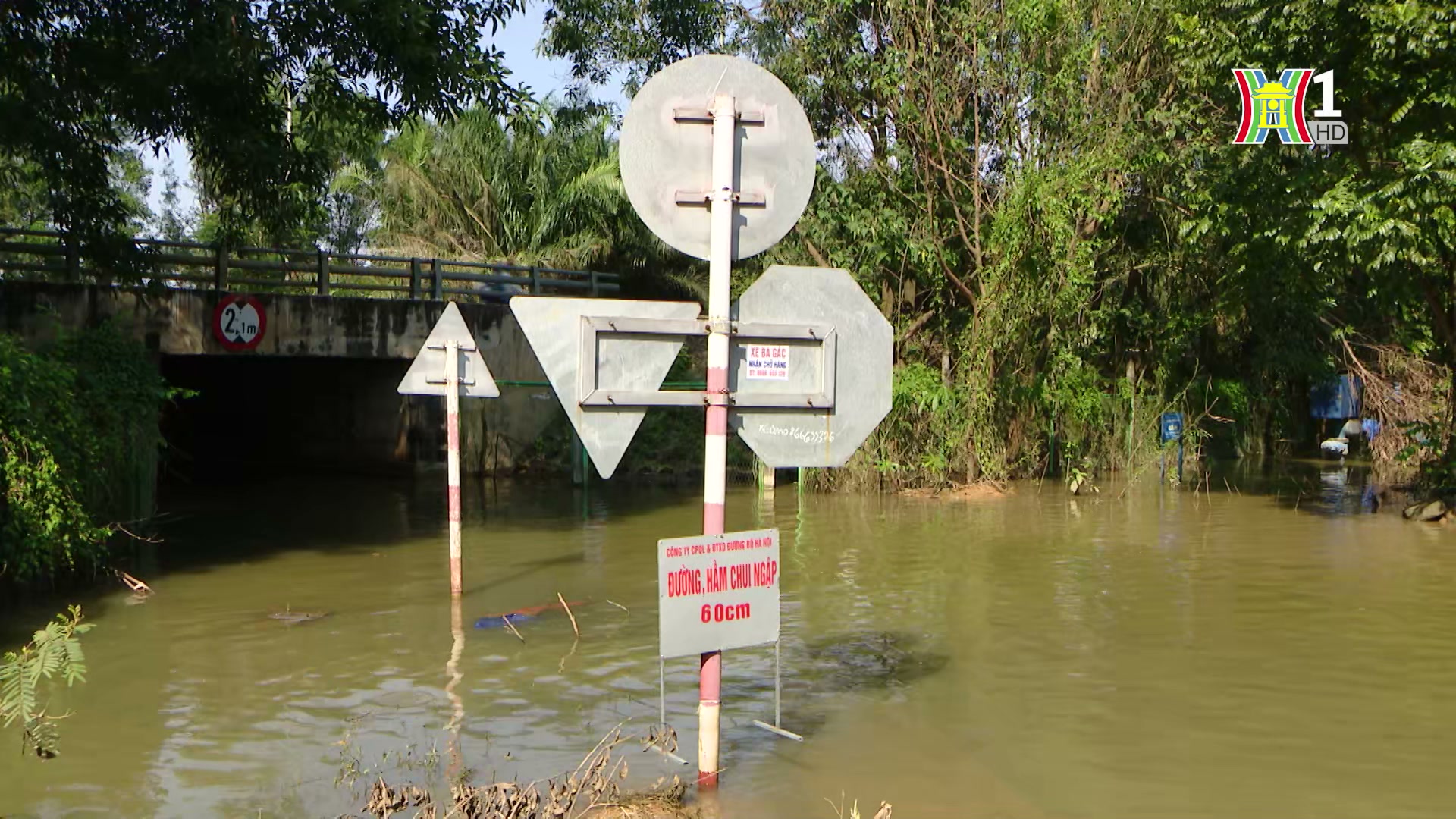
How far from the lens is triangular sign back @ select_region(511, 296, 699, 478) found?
5.50 m

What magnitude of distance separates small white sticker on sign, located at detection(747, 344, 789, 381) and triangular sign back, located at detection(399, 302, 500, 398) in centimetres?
579

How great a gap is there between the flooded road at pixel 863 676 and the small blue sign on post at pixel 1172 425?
5.13m

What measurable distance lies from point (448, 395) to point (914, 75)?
11.4m

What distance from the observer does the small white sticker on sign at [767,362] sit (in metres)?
5.71

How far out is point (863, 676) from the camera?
9.08 meters

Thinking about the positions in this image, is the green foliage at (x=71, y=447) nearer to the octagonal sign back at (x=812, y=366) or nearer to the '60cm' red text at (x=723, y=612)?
the '60cm' red text at (x=723, y=612)

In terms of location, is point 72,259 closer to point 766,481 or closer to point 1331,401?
point 766,481

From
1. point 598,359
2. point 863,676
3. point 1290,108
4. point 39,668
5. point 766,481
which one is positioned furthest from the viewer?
point 766,481

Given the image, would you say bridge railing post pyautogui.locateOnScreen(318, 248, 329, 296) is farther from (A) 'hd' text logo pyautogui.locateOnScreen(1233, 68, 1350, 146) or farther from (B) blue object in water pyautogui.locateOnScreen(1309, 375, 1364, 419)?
(B) blue object in water pyautogui.locateOnScreen(1309, 375, 1364, 419)

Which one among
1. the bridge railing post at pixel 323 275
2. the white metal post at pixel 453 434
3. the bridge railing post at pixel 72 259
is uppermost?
the bridge railing post at pixel 323 275

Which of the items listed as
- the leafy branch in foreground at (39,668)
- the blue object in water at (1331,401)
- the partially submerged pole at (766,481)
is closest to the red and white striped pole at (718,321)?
the leafy branch in foreground at (39,668)

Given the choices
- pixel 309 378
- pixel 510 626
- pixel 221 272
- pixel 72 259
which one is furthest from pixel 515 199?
pixel 510 626

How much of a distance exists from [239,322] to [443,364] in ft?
31.1

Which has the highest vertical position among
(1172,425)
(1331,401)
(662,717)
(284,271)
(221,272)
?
(284,271)
